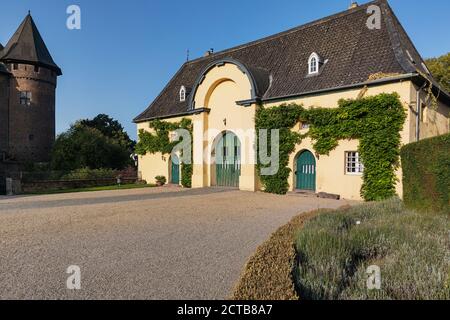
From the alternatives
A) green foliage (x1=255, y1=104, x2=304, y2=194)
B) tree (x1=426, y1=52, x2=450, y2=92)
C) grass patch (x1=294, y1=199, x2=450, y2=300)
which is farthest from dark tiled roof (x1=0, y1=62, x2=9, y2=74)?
tree (x1=426, y1=52, x2=450, y2=92)

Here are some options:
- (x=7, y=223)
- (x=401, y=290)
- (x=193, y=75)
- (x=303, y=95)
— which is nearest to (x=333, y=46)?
(x=303, y=95)

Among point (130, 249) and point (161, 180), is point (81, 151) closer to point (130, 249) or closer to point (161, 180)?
point (161, 180)

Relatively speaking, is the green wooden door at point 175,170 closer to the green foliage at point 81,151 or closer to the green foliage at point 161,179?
the green foliage at point 161,179

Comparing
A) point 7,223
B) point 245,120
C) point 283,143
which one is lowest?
point 7,223

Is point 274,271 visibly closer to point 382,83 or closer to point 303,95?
point 382,83

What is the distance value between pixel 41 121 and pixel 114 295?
3485cm

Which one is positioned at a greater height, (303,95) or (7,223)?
(303,95)

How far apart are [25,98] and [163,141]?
18.8 m

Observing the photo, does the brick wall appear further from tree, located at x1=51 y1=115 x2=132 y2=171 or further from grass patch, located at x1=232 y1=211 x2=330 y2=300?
grass patch, located at x1=232 y1=211 x2=330 y2=300

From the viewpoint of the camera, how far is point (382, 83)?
13.4 metres

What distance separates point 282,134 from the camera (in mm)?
16500

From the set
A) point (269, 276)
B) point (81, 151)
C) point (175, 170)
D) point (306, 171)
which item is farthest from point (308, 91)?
point (81, 151)

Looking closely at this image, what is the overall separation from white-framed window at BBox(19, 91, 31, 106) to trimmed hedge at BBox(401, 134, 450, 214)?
115 ft

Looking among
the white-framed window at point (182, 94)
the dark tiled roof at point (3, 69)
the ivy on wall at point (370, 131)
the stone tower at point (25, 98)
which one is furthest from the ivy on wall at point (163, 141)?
the dark tiled roof at point (3, 69)
